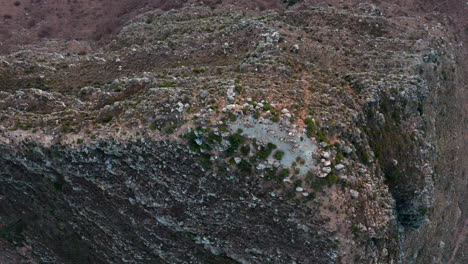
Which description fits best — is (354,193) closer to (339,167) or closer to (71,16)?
(339,167)

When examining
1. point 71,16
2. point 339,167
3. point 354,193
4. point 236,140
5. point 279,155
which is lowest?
point 354,193

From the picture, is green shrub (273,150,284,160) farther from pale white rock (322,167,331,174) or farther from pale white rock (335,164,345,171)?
pale white rock (335,164,345,171)

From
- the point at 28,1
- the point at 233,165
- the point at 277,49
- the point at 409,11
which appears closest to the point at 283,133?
the point at 233,165

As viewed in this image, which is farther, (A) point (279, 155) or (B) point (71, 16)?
(B) point (71, 16)

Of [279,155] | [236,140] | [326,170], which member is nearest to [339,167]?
[326,170]

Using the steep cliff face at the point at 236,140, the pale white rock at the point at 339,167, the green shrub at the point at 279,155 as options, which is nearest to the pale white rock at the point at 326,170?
the steep cliff face at the point at 236,140

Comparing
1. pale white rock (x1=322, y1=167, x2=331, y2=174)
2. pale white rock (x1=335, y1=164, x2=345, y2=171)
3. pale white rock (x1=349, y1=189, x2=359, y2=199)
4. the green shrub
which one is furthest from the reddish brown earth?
pale white rock (x1=349, y1=189, x2=359, y2=199)

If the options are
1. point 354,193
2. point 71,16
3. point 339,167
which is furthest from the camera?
point 71,16

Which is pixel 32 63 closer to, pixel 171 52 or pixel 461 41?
pixel 171 52
